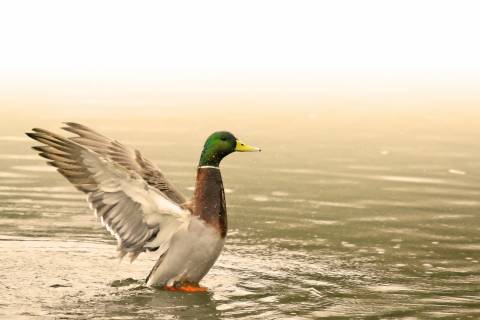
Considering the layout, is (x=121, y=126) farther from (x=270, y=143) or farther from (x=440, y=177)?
(x=440, y=177)

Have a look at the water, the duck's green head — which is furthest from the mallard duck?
the water

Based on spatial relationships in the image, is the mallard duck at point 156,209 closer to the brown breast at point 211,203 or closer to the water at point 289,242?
the brown breast at point 211,203

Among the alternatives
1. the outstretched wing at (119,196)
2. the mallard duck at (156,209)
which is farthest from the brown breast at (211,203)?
the outstretched wing at (119,196)

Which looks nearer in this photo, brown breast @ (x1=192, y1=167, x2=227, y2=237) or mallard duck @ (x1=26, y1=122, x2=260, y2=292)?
mallard duck @ (x1=26, y1=122, x2=260, y2=292)

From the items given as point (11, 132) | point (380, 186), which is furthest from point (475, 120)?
point (380, 186)

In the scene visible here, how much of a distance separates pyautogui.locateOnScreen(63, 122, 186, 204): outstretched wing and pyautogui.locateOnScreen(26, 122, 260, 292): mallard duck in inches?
45.7

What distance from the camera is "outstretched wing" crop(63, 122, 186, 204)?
1258 centimetres

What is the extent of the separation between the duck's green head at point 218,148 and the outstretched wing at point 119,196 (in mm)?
673

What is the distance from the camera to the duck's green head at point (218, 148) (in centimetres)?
1151

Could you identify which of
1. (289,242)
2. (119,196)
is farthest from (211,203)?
(289,242)

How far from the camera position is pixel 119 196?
35.3ft

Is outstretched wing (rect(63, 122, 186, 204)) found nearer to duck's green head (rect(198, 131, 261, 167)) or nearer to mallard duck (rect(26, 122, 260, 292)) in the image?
duck's green head (rect(198, 131, 261, 167))

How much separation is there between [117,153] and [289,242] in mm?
2263

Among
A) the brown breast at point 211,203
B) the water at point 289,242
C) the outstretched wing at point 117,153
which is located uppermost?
the outstretched wing at point 117,153
